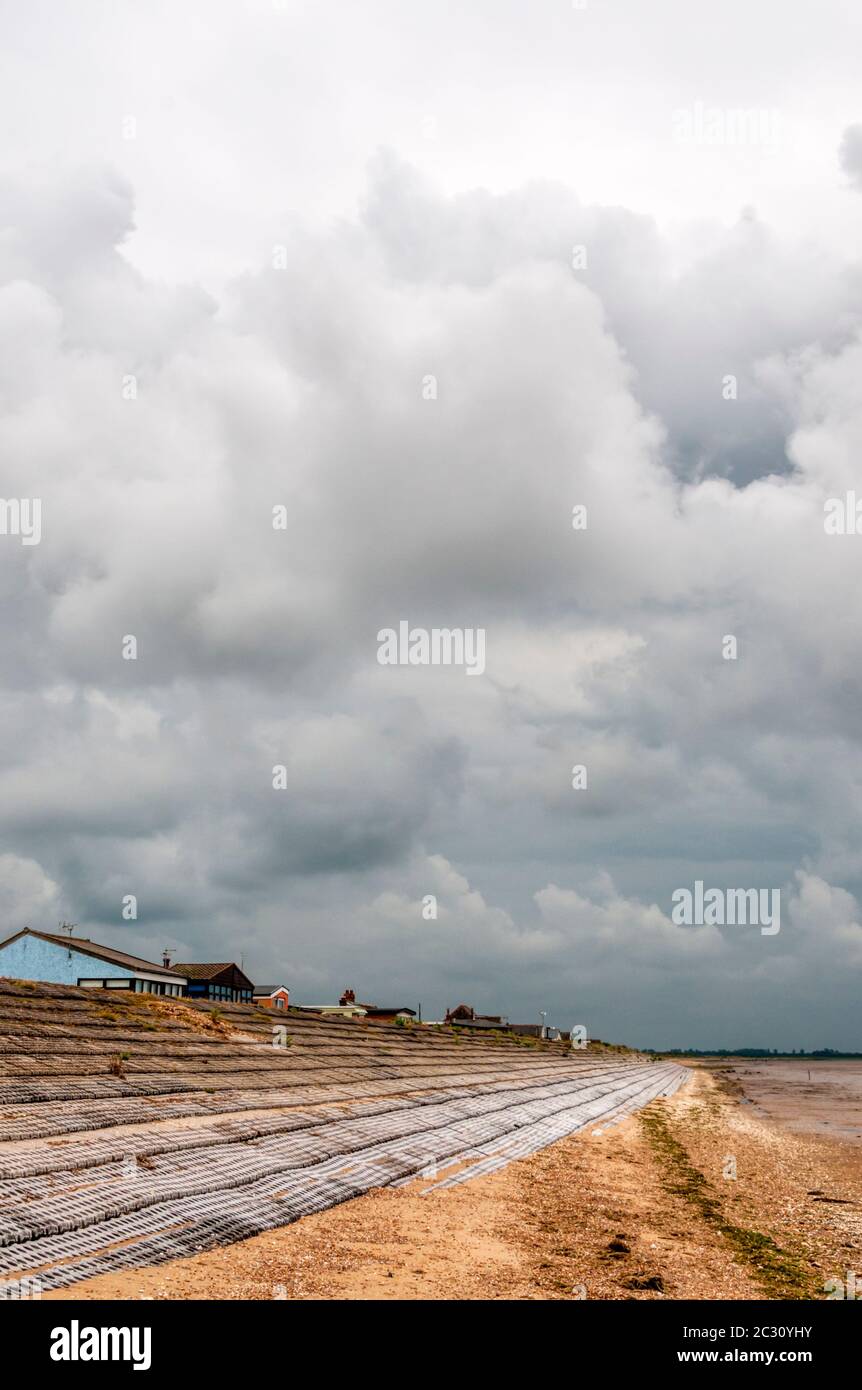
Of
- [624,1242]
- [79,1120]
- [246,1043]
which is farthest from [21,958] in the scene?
[624,1242]

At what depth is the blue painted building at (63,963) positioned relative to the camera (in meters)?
66.9

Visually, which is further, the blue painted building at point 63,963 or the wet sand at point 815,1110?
the blue painted building at point 63,963

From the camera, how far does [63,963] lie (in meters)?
67.7

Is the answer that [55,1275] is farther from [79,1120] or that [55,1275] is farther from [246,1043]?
[246,1043]

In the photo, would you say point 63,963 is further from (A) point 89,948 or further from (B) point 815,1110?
(B) point 815,1110

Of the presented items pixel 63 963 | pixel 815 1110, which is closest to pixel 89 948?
pixel 63 963

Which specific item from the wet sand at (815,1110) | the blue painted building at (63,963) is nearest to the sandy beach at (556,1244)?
the wet sand at (815,1110)

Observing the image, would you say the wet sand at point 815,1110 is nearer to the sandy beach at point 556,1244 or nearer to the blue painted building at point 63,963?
the sandy beach at point 556,1244

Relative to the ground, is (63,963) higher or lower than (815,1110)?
higher

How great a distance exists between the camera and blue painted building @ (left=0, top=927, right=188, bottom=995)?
6688cm

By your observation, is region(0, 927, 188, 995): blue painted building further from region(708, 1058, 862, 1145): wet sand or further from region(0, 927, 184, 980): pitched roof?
region(708, 1058, 862, 1145): wet sand
